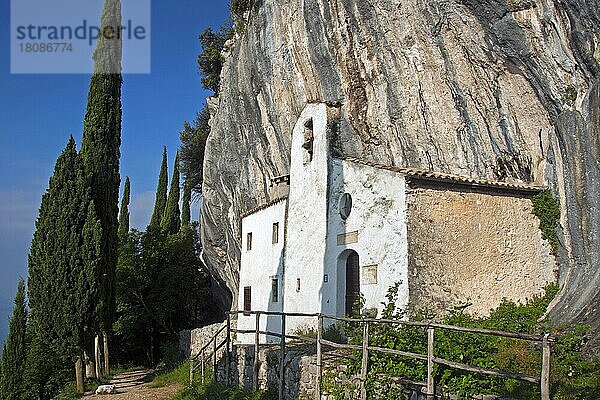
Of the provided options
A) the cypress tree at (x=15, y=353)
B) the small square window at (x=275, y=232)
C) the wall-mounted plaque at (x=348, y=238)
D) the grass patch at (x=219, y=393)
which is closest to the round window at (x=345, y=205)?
the wall-mounted plaque at (x=348, y=238)

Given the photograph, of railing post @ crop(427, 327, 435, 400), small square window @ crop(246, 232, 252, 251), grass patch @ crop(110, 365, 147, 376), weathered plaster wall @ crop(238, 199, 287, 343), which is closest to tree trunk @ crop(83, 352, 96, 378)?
grass patch @ crop(110, 365, 147, 376)

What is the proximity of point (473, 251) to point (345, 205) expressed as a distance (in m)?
3.34

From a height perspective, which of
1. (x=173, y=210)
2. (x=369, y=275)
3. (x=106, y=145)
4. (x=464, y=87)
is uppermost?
(x=464, y=87)

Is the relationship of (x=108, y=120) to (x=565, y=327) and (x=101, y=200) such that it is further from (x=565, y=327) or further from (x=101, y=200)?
(x=565, y=327)

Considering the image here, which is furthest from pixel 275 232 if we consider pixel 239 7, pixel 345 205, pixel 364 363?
pixel 364 363

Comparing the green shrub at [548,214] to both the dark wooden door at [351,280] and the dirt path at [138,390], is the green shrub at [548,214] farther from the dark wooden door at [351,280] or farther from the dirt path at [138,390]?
the dirt path at [138,390]

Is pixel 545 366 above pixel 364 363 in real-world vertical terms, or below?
above

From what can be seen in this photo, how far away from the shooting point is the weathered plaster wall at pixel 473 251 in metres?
12.5

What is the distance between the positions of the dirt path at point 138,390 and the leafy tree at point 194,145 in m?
14.9

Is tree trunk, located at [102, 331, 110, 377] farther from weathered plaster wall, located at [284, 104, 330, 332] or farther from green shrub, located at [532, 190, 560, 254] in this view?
green shrub, located at [532, 190, 560, 254]

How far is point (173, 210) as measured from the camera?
33.8 m

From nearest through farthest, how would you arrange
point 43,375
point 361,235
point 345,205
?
1. point 361,235
2. point 345,205
3. point 43,375

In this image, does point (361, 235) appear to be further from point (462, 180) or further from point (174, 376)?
point (174, 376)

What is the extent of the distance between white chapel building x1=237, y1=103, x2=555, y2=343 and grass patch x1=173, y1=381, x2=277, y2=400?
2634 mm
